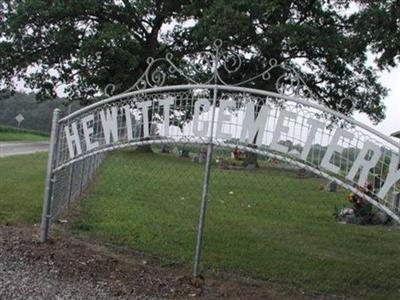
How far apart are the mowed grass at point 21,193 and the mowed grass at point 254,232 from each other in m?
0.87

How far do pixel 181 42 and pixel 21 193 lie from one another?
22.6 metres

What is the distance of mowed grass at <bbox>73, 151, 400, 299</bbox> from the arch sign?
4.23 feet

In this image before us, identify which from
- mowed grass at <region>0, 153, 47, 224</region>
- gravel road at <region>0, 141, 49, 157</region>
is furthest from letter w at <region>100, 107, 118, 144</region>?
gravel road at <region>0, 141, 49, 157</region>

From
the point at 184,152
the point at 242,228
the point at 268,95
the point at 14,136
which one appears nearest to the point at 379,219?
the point at 242,228

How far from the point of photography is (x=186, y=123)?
6.79 metres

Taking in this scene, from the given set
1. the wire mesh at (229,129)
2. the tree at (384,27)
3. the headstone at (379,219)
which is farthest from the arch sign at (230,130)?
the headstone at (379,219)

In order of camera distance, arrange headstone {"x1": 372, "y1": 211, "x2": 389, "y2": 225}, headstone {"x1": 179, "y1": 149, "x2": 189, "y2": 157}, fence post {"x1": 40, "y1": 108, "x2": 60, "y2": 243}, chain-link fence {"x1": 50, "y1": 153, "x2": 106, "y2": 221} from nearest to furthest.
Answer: fence post {"x1": 40, "y1": 108, "x2": 60, "y2": 243}, chain-link fence {"x1": 50, "y1": 153, "x2": 106, "y2": 221}, headstone {"x1": 372, "y1": 211, "x2": 389, "y2": 225}, headstone {"x1": 179, "y1": 149, "x2": 189, "y2": 157}

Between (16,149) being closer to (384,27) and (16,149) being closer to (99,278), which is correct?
(384,27)

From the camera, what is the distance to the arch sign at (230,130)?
5770mm

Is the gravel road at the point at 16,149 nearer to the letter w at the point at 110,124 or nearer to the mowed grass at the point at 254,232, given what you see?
the mowed grass at the point at 254,232

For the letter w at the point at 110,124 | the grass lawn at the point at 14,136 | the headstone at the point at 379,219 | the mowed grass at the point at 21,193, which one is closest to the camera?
the letter w at the point at 110,124

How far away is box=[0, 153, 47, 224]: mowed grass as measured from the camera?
9477mm

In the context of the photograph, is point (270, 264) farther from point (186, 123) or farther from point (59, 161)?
point (59, 161)

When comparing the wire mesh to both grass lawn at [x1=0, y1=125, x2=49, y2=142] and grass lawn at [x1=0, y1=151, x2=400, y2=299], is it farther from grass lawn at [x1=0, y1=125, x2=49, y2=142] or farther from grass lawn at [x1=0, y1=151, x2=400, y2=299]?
grass lawn at [x1=0, y1=125, x2=49, y2=142]
